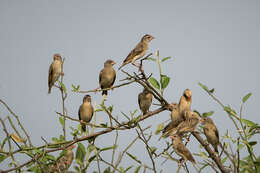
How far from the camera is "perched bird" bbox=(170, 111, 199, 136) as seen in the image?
48.2 inches

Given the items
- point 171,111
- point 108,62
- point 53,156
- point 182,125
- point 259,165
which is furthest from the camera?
point 108,62

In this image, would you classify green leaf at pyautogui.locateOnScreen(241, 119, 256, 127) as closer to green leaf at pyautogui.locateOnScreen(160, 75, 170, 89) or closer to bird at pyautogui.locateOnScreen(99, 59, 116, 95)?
green leaf at pyautogui.locateOnScreen(160, 75, 170, 89)

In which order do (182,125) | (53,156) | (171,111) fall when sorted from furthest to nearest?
(53,156)
(171,111)
(182,125)

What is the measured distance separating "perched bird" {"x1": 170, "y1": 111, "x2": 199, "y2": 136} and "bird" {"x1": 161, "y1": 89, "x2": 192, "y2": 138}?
0.07ft

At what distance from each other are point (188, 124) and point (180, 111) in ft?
0.22

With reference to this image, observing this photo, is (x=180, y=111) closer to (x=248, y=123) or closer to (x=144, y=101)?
(x=248, y=123)

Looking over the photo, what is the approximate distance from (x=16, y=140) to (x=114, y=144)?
51 centimetres

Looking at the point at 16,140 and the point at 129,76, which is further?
the point at 16,140

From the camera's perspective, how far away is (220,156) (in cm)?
127

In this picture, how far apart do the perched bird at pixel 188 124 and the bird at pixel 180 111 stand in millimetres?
20

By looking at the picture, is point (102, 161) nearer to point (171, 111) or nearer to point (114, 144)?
point (114, 144)

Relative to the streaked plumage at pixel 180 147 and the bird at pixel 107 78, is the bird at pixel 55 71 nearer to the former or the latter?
the bird at pixel 107 78

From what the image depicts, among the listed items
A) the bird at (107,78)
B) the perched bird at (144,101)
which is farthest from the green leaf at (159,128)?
the bird at (107,78)

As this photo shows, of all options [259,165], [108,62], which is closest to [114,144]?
[259,165]
